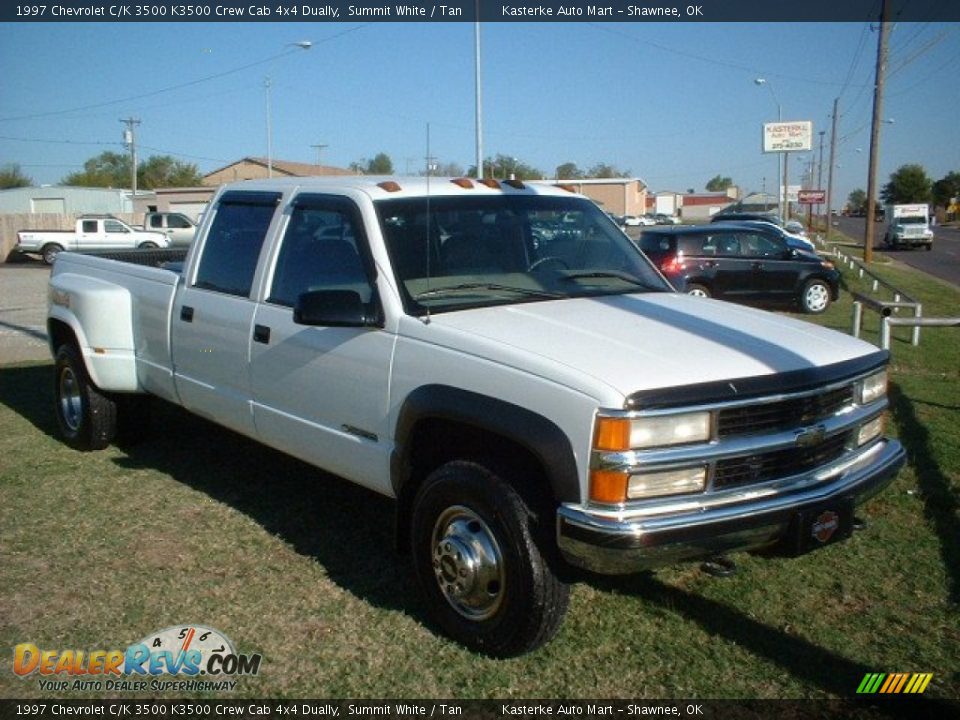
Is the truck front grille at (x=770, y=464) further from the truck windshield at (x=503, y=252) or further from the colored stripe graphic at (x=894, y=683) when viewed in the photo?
the truck windshield at (x=503, y=252)

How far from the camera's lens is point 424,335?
3938mm

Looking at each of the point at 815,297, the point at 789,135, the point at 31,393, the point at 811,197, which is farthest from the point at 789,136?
the point at 31,393

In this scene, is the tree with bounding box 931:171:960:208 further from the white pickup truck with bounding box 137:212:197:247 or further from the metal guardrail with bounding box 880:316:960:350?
the metal guardrail with bounding box 880:316:960:350

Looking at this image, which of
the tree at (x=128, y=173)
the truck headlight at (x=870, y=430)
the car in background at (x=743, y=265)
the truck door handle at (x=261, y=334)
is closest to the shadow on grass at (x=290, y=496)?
the truck door handle at (x=261, y=334)

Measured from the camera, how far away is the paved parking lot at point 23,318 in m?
12.1

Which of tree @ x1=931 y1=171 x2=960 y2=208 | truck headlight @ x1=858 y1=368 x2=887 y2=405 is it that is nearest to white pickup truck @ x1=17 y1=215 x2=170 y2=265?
truck headlight @ x1=858 y1=368 x2=887 y2=405

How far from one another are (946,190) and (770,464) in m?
120

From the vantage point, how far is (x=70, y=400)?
6.99 m

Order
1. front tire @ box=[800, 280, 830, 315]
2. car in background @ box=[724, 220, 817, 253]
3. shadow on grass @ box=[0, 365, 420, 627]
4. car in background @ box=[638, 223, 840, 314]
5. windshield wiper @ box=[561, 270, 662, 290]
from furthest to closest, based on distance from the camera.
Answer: car in background @ box=[724, 220, 817, 253] < front tire @ box=[800, 280, 830, 315] < car in background @ box=[638, 223, 840, 314] < windshield wiper @ box=[561, 270, 662, 290] < shadow on grass @ box=[0, 365, 420, 627]

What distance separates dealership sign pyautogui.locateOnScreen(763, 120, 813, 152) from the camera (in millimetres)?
60191

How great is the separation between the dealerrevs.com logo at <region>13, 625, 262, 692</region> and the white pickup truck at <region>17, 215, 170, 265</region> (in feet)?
105

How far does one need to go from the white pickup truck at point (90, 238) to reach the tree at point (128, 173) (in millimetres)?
53158

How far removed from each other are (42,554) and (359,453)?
194 cm

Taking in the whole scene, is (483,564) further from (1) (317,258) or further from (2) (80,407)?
(2) (80,407)
